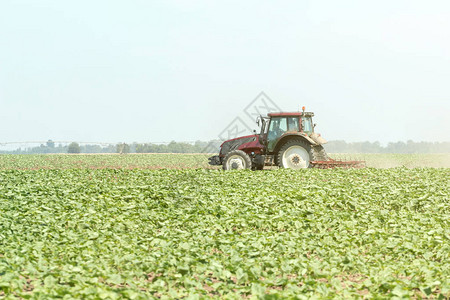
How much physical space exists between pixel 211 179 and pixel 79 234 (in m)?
6.33

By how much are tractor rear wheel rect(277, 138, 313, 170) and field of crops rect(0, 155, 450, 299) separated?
9.20 feet

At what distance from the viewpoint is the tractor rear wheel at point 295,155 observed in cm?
1720

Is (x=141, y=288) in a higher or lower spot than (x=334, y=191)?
lower

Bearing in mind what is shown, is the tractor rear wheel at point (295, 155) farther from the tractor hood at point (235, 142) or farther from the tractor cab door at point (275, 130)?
the tractor hood at point (235, 142)

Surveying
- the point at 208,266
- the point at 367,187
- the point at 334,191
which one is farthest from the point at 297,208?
the point at 208,266

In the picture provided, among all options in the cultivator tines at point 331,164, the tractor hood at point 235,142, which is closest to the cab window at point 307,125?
the cultivator tines at point 331,164

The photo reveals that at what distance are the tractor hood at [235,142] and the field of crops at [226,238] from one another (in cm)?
403

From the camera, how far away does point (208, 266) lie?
628 centimetres

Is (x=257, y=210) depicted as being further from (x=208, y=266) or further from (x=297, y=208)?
(x=208, y=266)

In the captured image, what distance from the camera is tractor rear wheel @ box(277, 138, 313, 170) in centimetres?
1720

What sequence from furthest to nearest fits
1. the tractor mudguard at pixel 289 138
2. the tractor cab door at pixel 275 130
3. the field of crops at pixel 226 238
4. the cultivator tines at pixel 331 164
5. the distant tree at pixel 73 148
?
the distant tree at pixel 73 148
the tractor cab door at pixel 275 130
the cultivator tines at pixel 331 164
the tractor mudguard at pixel 289 138
the field of crops at pixel 226 238

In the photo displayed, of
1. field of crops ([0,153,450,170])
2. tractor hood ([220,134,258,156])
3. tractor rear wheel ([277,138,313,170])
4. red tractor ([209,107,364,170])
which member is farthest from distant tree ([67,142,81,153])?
tractor rear wheel ([277,138,313,170])

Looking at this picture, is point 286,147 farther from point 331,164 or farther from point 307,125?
point 331,164

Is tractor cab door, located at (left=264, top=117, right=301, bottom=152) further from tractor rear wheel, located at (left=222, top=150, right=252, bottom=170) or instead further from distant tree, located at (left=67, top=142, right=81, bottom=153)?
distant tree, located at (left=67, top=142, right=81, bottom=153)
